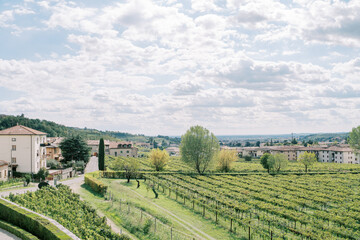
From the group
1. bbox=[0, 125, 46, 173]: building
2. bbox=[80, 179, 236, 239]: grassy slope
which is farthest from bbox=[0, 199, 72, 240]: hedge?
bbox=[0, 125, 46, 173]: building

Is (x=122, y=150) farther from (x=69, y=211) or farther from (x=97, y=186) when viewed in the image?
(x=69, y=211)

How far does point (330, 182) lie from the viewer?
183ft

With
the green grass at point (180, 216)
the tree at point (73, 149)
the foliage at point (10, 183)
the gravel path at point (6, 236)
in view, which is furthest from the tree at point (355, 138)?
the gravel path at point (6, 236)

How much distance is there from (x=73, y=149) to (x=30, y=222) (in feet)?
177

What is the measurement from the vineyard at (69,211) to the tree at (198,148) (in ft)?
132

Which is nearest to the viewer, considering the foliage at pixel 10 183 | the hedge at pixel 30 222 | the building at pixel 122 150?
the hedge at pixel 30 222

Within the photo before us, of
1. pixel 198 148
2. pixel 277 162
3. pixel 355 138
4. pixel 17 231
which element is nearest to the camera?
pixel 17 231

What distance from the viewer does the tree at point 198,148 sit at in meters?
69.7

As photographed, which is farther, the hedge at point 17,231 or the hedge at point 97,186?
the hedge at point 97,186

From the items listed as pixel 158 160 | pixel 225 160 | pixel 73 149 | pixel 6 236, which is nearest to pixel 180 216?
pixel 6 236

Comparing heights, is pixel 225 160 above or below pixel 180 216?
above

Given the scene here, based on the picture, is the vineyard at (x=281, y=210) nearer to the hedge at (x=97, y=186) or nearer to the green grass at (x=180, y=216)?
the green grass at (x=180, y=216)

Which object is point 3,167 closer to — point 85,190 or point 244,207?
point 85,190

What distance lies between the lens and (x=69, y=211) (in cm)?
2422
